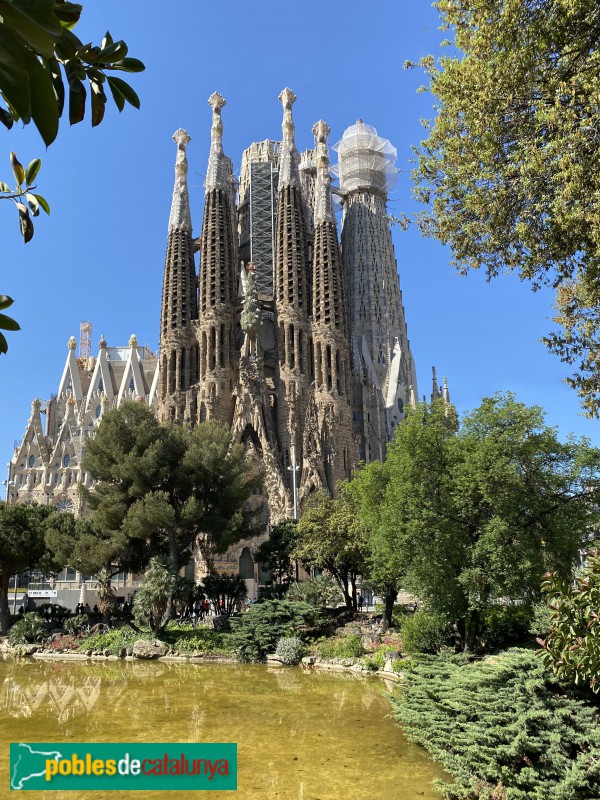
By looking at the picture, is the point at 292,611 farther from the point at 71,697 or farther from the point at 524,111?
the point at 524,111

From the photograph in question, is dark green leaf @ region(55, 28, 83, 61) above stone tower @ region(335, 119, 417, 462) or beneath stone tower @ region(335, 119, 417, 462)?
beneath

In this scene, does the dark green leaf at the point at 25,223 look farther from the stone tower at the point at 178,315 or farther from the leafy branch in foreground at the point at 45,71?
the stone tower at the point at 178,315

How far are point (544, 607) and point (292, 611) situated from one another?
1127 cm

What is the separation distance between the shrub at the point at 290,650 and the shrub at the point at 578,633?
13.9 m

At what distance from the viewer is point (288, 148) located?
201ft

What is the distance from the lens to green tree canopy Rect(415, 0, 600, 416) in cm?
959

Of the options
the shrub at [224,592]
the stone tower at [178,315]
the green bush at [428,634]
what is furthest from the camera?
the stone tower at [178,315]

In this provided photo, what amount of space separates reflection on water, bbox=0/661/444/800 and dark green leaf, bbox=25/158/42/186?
8693mm

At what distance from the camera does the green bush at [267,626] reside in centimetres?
2294

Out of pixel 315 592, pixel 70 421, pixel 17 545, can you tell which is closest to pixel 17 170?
pixel 315 592

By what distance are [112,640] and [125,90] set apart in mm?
26093

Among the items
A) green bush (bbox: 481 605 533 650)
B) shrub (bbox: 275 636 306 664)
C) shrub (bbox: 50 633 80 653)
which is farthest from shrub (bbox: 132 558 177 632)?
green bush (bbox: 481 605 533 650)

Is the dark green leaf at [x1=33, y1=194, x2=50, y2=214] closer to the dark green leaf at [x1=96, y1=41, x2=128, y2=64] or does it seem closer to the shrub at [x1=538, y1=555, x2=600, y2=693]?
the dark green leaf at [x1=96, y1=41, x2=128, y2=64]

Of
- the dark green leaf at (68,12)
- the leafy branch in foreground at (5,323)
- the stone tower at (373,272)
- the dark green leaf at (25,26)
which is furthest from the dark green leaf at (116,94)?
the stone tower at (373,272)
